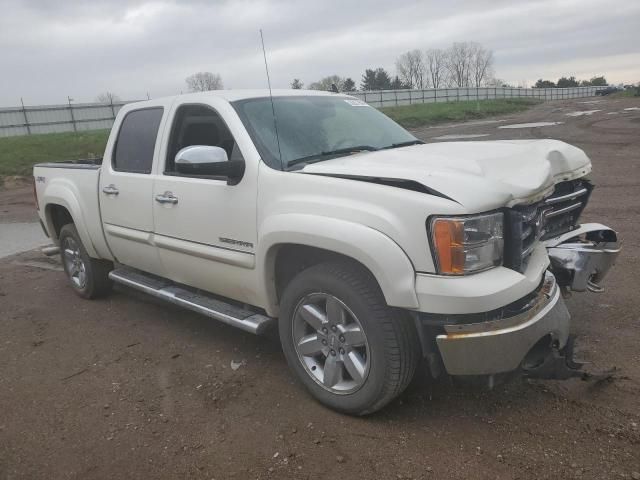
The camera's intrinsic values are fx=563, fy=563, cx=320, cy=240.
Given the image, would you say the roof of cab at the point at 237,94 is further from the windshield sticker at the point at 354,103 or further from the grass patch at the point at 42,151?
the grass patch at the point at 42,151

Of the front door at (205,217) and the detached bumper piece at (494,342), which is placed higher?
the front door at (205,217)

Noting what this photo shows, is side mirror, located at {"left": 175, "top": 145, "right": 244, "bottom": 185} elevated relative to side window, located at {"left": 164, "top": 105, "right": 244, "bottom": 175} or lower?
lower

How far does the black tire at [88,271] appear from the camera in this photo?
551 cm

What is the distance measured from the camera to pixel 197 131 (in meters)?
4.16

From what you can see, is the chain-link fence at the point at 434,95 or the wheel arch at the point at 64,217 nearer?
the wheel arch at the point at 64,217

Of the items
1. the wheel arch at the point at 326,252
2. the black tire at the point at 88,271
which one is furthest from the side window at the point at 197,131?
the black tire at the point at 88,271

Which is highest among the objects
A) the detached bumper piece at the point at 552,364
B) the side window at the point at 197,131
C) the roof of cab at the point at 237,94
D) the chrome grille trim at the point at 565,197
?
the roof of cab at the point at 237,94

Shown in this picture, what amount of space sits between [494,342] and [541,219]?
3.12 ft

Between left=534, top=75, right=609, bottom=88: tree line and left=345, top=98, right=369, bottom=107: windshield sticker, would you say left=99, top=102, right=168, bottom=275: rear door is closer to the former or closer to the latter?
left=345, top=98, right=369, bottom=107: windshield sticker

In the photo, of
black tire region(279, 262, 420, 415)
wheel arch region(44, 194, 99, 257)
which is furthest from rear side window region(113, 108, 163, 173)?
black tire region(279, 262, 420, 415)

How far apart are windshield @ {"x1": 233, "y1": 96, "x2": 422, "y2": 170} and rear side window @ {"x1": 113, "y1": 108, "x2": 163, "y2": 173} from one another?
98cm

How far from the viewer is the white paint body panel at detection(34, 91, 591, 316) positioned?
8.75 feet

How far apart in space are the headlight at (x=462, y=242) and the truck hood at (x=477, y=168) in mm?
79

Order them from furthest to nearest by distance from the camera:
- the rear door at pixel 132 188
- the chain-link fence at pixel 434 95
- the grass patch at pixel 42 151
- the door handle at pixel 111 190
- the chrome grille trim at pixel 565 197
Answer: the chain-link fence at pixel 434 95, the grass patch at pixel 42 151, the door handle at pixel 111 190, the rear door at pixel 132 188, the chrome grille trim at pixel 565 197
